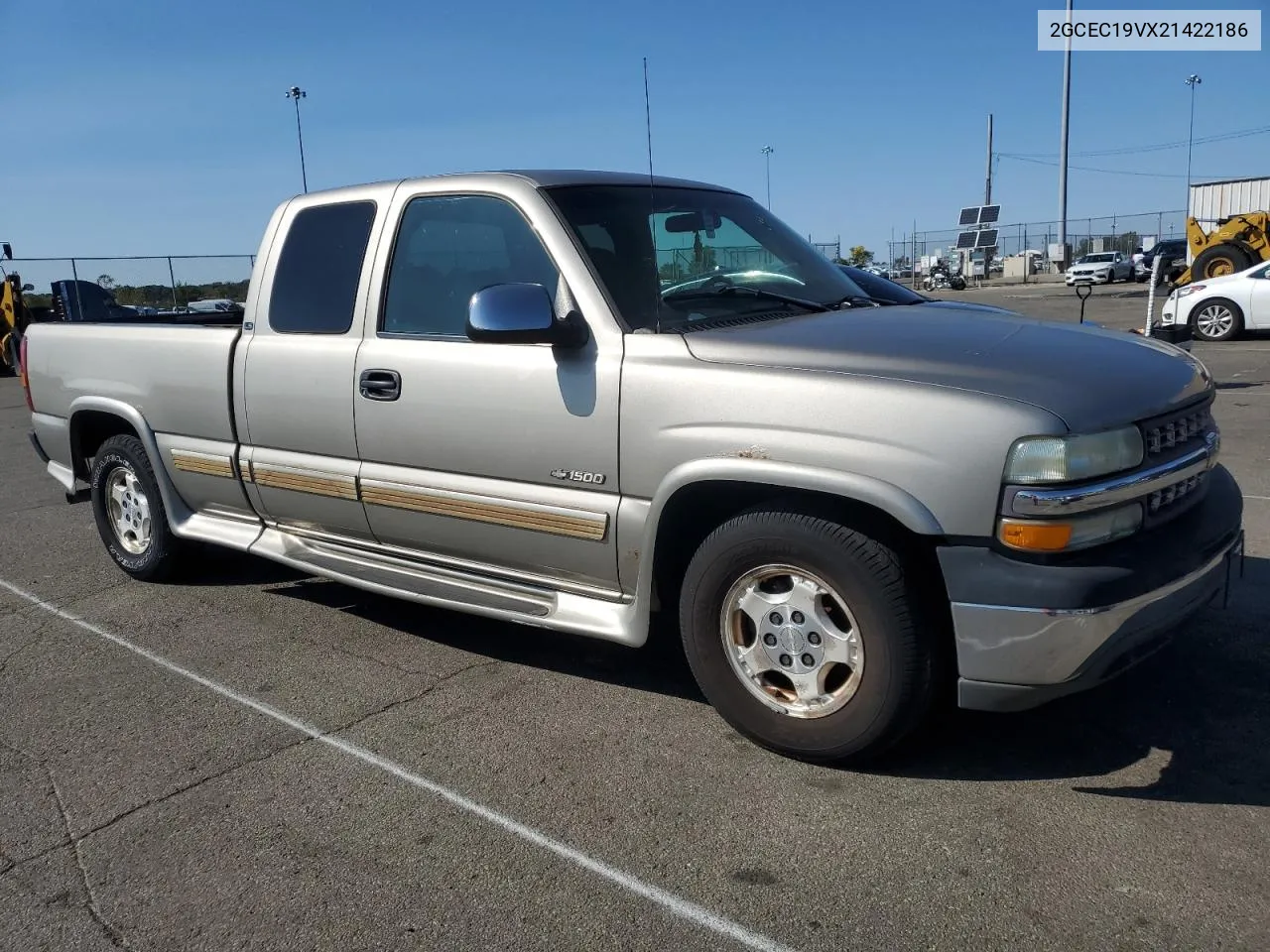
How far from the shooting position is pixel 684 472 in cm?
349

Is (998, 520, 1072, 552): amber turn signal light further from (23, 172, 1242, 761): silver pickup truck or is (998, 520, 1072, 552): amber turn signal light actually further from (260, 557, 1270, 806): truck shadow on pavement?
(260, 557, 1270, 806): truck shadow on pavement

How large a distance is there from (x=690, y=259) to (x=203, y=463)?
101 inches

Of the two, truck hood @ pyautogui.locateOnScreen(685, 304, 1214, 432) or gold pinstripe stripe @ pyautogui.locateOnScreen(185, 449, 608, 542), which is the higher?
truck hood @ pyautogui.locateOnScreen(685, 304, 1214, 432)

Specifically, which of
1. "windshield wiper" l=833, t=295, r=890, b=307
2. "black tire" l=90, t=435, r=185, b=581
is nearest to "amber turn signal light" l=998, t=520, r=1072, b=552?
"windshield wiper" l=833, t=295, r=890, b=307

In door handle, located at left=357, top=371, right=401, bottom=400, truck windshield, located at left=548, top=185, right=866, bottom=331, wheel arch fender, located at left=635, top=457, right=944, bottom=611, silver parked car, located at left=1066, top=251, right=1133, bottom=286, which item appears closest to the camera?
wheel arch fender, located at left=635, top=457, right=944, bottom=611

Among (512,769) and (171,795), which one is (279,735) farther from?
(512,769)

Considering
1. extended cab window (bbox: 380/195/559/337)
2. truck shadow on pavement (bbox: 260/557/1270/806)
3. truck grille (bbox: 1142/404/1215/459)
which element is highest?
extended cab window (bbox: 380/195/559/337)

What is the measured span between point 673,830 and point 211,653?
2556mm

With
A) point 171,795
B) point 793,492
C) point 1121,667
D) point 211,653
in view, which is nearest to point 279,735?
point 171,795

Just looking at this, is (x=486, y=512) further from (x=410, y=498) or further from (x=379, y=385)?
(x=379, y=385)

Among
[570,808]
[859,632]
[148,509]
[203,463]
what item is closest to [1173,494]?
[859,632]

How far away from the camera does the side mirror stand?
3.64 meters

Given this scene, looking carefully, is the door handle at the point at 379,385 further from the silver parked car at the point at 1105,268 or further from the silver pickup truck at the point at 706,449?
the silver parked car at the point at 1105,268

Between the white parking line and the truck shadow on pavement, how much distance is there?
0.91 meters
